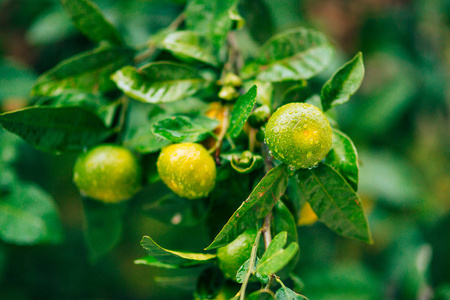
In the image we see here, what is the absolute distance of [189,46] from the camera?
72 centimetres

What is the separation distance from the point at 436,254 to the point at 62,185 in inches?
56.8

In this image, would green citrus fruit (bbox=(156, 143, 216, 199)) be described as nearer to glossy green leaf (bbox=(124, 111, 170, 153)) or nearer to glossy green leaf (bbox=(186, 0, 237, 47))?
glossy green leaf (bbox=(124, 111, 170, 153))

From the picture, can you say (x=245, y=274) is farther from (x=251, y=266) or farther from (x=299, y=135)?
(x=299, y=135)

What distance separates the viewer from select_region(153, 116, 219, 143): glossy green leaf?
0.60 metres

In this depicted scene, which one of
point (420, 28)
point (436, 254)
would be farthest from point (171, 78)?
point (420, 28)

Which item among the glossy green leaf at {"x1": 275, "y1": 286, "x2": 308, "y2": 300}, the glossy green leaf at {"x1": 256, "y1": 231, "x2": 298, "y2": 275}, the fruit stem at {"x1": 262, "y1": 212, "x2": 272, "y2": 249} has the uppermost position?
the glossy green leaf at {"x1": 256, "y1": 231, "x2": 298, "y2": 275}

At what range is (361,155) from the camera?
5.25 feet

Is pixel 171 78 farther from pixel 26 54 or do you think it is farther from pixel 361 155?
pixel 26 54

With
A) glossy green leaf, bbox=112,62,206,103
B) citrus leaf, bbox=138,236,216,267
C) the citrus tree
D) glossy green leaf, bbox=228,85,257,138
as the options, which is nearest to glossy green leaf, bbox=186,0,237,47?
the citrus tree

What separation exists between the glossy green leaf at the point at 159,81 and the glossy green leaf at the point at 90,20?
0.18 m

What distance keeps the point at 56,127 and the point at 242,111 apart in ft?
1.16

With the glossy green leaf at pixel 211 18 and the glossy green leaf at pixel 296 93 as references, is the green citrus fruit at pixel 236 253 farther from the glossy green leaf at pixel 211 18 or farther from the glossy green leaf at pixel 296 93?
the glossy green leaf at pixel 211 18

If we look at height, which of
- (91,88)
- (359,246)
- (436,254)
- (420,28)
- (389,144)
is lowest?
(359,246)

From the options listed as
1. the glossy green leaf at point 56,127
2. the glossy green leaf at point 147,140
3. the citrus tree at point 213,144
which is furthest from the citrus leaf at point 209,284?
the glossy green leaf at point 56,127
